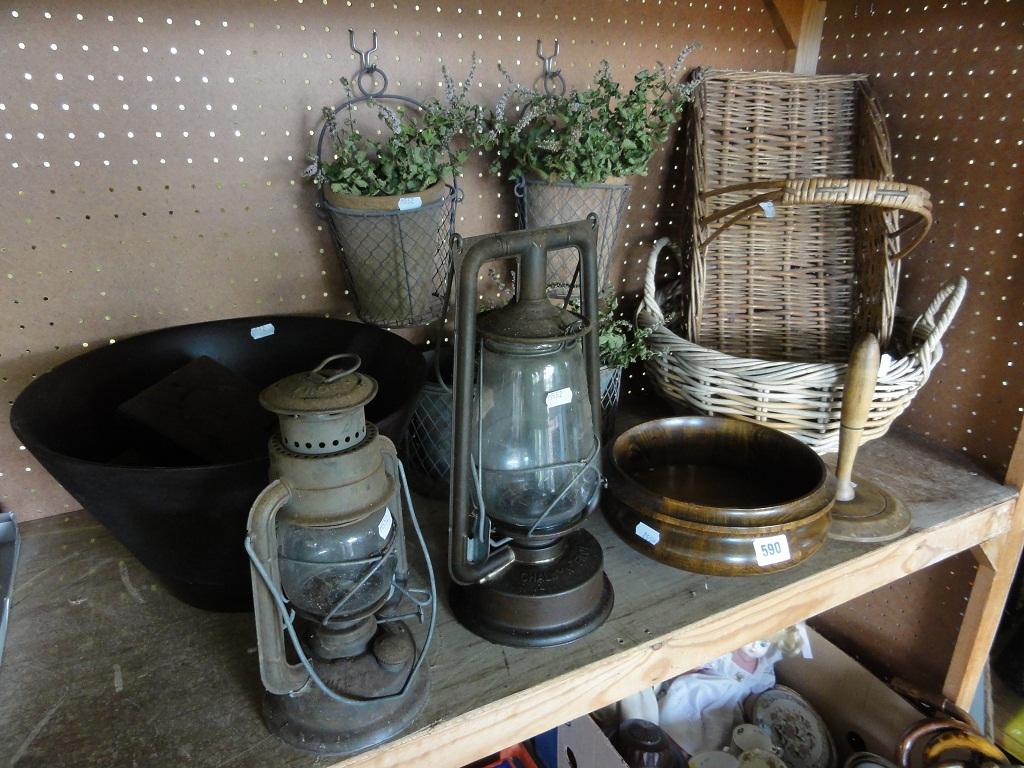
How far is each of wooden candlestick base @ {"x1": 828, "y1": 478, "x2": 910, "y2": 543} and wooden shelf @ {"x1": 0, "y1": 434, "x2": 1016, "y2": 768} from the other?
14mm

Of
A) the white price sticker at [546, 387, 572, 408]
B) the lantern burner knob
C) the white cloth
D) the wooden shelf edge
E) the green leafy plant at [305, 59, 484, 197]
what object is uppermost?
the green leafy plant at [305, 59, 484, 197]

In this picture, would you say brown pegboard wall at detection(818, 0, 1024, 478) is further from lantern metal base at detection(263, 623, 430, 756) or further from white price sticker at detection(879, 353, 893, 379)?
lantern metal base at detection(263, 623, 430, 756)

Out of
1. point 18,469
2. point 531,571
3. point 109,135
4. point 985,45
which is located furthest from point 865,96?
point 18,469

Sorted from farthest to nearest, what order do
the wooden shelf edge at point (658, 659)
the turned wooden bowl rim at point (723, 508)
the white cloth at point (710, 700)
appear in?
1. the white cloth at point (710, 700)
2. the turned wooden bowl rim at point (723, 508)
3. the wooden shelf edge at point (658, 659)

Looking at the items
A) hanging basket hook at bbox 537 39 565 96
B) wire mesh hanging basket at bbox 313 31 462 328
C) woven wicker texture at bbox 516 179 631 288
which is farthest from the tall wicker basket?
wire mesh hanging basket at bbox 313 31 462 328

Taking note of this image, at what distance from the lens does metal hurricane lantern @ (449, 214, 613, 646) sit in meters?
0.54

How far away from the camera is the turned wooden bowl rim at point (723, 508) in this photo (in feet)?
2.20

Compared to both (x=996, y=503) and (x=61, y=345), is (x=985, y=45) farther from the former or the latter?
(x=61, y=345)

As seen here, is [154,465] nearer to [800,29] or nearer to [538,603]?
[538,603]

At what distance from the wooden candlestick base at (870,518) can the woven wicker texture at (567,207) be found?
0.42 metres

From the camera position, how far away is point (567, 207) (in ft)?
2.79

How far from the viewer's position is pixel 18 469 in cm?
78

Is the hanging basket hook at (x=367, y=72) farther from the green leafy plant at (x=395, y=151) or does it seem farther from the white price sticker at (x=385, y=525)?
the white price sticker at (x=385, y=525)

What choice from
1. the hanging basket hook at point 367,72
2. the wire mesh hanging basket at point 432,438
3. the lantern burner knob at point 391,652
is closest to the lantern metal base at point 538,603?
the lantern burner knob at point 391,652
